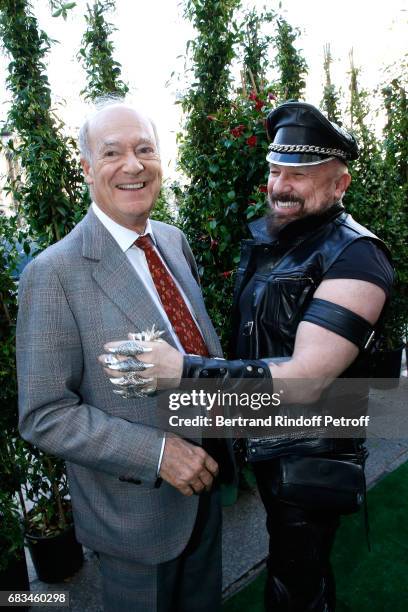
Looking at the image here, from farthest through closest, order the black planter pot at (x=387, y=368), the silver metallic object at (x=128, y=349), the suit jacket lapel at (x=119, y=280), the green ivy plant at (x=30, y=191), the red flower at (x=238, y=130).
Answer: the black planter pot at (x=387, y=368)
the red flower at (x=238, y=130)
the green ivy plant at (x=30, y=191)
the suit jacket lapel at (x=119, y=280)
the silver metallic object at (x=128, y=349)

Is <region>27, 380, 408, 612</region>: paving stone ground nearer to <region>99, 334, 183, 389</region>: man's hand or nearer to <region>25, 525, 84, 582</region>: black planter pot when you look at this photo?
<region>25, 525, 84, 582</region>: black planter pot

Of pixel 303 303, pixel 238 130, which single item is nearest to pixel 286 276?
pixel 303 303

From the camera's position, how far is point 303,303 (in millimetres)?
1546

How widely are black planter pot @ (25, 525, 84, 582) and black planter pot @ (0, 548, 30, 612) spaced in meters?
0.17

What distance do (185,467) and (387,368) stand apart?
13.7 ft

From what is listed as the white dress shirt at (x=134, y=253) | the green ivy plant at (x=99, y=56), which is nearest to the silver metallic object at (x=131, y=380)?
the white dress shirt at (x=134, y=253)

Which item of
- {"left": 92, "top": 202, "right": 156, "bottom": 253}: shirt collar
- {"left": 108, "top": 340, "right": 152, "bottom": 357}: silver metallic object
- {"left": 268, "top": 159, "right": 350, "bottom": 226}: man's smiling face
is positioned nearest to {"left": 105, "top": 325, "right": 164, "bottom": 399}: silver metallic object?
{"left": 108, "top": 340, "right": 152, "bottom": 357}: silver metallic object

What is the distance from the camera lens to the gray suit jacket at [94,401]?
4.54 ft

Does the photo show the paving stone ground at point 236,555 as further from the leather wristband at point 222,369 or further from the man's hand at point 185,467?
the leather wristband at point 222,369

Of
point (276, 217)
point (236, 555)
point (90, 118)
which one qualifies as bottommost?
→ point (236, 555)

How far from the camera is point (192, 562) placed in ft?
5.98

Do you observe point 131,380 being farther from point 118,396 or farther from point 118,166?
point 118,166

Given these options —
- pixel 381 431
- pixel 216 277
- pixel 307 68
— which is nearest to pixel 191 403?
pixel 216 277

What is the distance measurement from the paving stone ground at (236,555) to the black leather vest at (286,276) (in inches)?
63.2
